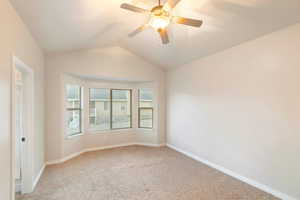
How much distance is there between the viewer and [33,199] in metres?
2.44

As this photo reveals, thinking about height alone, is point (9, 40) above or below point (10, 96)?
above

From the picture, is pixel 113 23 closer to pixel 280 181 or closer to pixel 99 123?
pixel 99 123

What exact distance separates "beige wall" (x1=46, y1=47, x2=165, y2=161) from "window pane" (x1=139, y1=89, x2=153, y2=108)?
0.37 m

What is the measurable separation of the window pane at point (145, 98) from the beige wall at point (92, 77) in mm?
371

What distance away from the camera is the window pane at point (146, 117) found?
5469 mm

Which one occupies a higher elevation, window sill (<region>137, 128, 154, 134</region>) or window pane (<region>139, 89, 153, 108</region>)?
window pane (<region>139, 89, 153, 108</region>)


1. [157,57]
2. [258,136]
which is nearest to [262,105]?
[258,136]

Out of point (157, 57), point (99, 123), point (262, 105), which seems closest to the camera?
point (262, 105)

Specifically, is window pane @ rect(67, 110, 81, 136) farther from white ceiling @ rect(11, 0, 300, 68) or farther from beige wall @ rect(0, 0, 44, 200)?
beige wall @ rect(0, 0, 44, 200)

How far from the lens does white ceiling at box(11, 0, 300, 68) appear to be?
82.2 inches

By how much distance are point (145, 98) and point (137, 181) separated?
9.88ft

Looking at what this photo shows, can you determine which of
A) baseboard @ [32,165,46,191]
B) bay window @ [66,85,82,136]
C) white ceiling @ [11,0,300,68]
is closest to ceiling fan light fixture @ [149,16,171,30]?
white ceiling @ [11,0,300,68]

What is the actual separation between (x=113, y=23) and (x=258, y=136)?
10.7 ft

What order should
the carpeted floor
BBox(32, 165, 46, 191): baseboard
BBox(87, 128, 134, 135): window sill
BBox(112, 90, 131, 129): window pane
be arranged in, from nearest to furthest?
the carpeted floor < BBox(32, 165, 46, 191): baseboard < BBox(87, 128, 134, 135): window sill < BBox(112, 90, 131, 129): window pane
